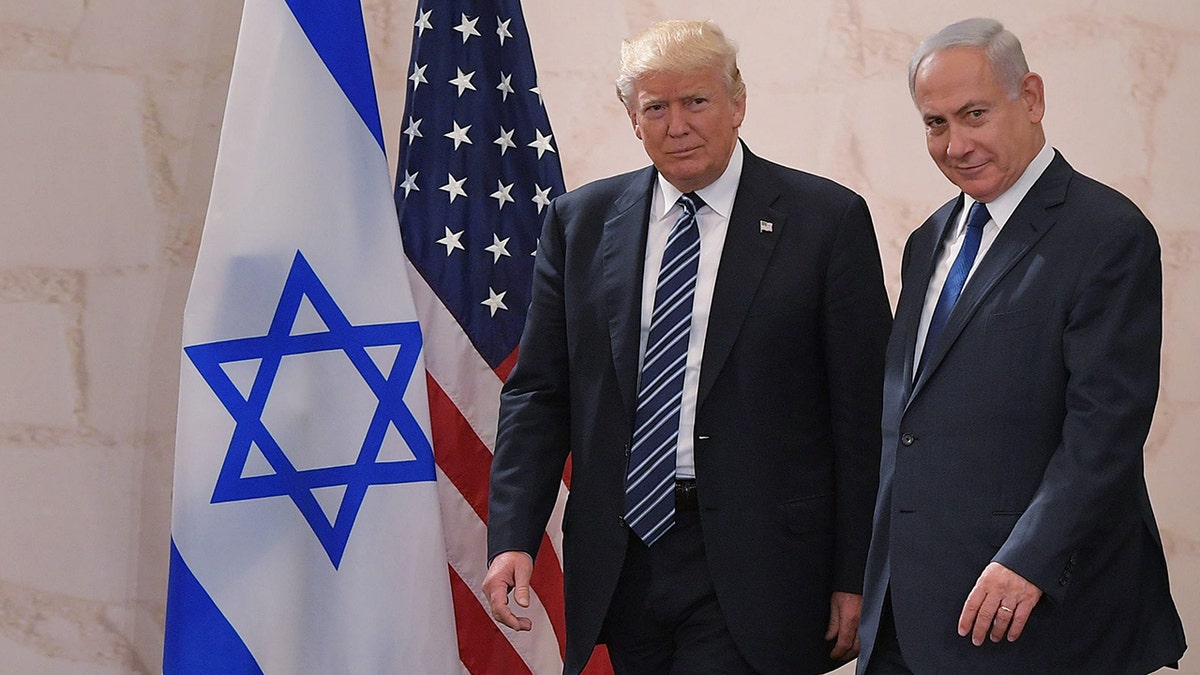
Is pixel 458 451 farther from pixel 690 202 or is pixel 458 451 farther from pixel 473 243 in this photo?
pixel 690 202

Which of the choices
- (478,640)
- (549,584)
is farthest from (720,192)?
(478,640)

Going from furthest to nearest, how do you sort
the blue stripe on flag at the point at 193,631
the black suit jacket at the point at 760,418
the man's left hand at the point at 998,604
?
the blue stripe on flag at the point at 193,631 < the black suit jacket at the point at 760,418 < the man's left hand at the point at 998,604

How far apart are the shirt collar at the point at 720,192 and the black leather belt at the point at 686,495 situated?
478mm

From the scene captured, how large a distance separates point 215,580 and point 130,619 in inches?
15.6

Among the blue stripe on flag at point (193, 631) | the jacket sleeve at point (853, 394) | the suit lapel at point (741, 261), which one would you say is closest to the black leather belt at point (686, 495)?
the suit lapel at point (741, 261)

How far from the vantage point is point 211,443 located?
2684 millimetres

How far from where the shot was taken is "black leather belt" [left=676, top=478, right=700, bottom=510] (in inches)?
92.3

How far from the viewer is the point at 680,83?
7.79ft

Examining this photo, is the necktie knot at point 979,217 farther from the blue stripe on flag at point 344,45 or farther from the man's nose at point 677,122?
the blue stripe on flag at point 344,45

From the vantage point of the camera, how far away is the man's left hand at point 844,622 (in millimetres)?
2365

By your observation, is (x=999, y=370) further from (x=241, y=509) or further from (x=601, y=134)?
(x=601, y=134)

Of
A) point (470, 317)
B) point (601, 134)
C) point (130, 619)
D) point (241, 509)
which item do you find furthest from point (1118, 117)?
point (130, 619)

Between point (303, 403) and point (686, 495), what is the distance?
0.85 m

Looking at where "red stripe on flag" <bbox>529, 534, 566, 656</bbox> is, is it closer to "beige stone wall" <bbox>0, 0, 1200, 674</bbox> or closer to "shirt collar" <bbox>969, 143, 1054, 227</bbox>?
"beige stone wall" <bbox>0, 0, 1200, 674</bbox>
